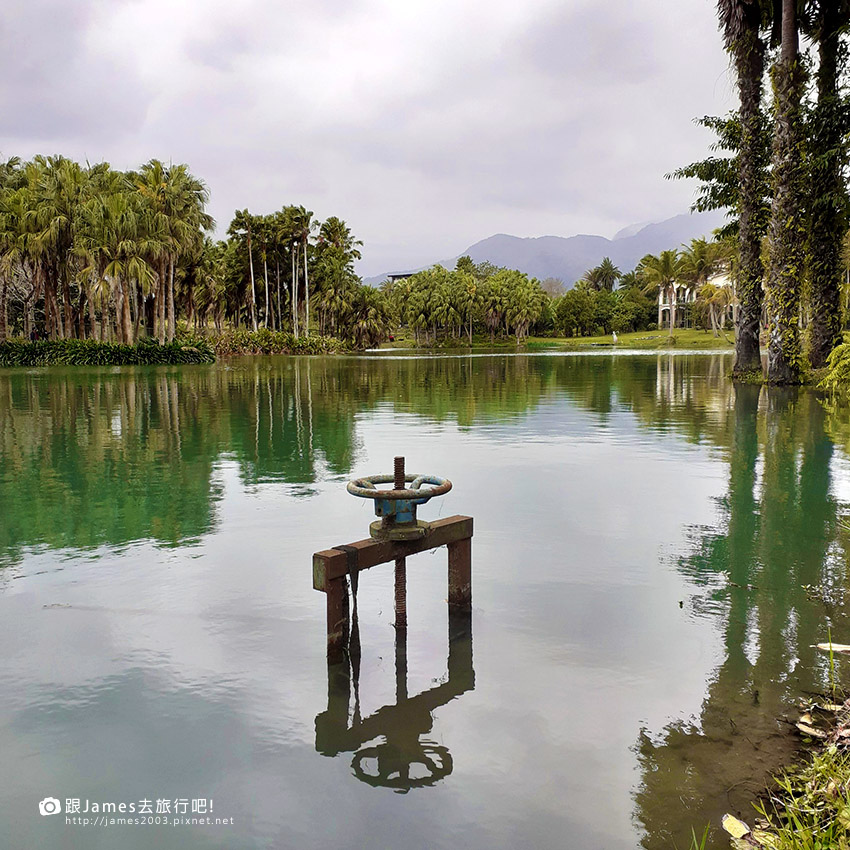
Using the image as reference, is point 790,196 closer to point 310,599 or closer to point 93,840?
point 310,599

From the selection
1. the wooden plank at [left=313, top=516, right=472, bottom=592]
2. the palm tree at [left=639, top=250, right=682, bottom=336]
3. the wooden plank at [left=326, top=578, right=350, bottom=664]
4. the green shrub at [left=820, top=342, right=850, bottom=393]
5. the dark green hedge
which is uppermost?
the palm tree at [left=639, top=250, right=682, bottom=336]

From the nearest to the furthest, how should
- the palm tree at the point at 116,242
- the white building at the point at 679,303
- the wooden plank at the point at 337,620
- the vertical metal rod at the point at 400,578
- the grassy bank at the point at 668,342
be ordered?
the wooden plank at the point at 337,620, the vertical metal rod at the point at 400,578, the palm tree at the point at 116,242, the grassy bank at the point at 668,342, the white building at the point at 679,303

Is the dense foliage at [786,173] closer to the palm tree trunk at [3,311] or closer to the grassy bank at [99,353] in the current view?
the grassy bank at [99,353]

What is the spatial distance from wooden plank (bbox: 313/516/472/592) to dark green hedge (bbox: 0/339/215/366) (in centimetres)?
4674

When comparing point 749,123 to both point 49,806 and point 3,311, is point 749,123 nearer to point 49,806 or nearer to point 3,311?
point 49,806

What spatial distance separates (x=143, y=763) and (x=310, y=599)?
247 centimetres

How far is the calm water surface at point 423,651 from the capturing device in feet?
12.7

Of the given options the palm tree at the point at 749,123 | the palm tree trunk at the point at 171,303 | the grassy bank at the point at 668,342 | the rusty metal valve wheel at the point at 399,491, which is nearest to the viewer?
the rusty metal valve wheel at the point at 399,491

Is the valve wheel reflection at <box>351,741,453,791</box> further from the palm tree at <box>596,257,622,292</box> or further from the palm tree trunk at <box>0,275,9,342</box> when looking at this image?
the palm tree at <box>596,257,622,292</box>

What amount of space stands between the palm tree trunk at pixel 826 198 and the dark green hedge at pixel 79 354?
37.7m

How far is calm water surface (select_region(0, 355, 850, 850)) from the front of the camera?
3861mm

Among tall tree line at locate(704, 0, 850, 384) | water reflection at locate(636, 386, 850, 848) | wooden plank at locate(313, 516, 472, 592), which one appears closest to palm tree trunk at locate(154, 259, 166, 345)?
tall tree line at locate(704, 0, 850, 384)

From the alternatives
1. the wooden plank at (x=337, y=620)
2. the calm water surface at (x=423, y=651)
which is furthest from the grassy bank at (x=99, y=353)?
the wooden plank at (x=337, y=620)

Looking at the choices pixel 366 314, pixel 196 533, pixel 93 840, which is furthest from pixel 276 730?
pixel 366 314
